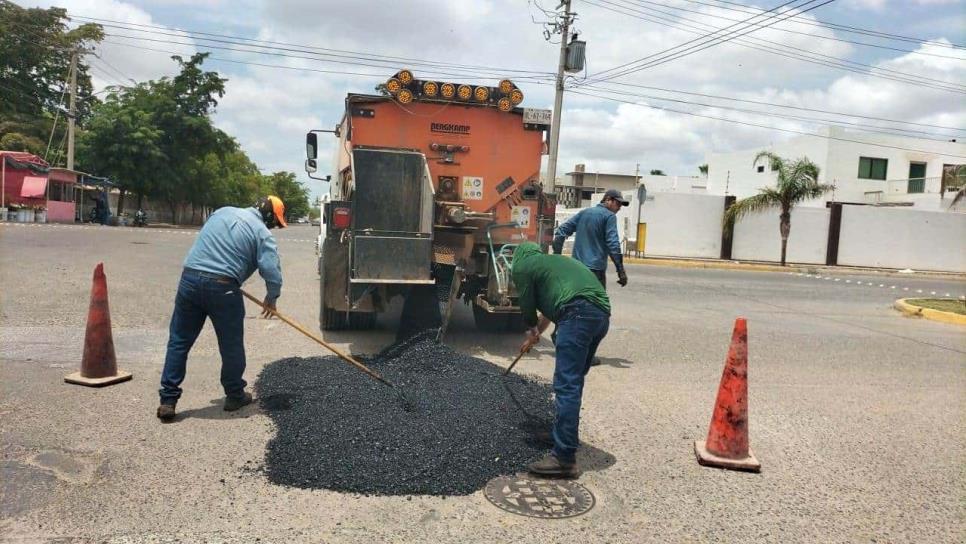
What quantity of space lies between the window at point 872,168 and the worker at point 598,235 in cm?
3384

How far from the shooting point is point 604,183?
6450 centimetres

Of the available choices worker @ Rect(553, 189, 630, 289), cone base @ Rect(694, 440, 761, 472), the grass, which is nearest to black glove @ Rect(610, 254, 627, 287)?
worker @ Rect(553, 189, 630, 289)

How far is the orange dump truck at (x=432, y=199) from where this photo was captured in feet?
21.6

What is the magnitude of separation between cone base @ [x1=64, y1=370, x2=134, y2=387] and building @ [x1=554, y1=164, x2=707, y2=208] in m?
41.6

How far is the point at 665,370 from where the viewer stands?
6.73 meters

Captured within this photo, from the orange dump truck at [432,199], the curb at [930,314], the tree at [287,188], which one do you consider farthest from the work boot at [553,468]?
the tree at [287,188]

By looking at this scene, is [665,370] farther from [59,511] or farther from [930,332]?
[930,332]

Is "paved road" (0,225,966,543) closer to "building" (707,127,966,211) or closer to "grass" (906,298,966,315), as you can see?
"grass" (906,298,966,315)

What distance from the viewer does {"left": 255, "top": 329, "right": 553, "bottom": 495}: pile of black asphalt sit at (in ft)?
12.1

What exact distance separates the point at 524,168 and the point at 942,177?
1332 inches

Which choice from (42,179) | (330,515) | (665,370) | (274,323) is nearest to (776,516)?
(330,515)

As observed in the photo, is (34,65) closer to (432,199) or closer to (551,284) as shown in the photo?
(432,199)

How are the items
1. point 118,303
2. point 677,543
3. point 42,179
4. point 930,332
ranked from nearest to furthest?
point 677,543, point 118,303, point 930,332, point 42,179

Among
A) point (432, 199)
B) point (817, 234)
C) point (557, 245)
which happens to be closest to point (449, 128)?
point (432, 199)
